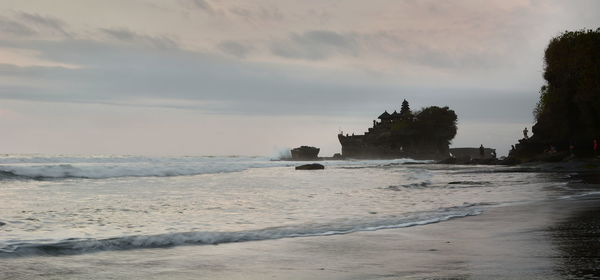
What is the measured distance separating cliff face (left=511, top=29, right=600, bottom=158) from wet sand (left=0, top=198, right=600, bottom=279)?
45.3 meters

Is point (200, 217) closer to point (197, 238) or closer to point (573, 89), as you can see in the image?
point (197, 238)

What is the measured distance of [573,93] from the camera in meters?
52.1

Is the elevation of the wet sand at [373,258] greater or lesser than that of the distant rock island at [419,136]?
lesser

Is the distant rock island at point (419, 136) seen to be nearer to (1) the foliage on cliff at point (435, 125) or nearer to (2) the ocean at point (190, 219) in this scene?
(1) the foliage on cliff at point (435, 125)

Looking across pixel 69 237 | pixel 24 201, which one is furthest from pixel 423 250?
pixel 24 201

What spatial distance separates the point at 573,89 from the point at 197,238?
171ft

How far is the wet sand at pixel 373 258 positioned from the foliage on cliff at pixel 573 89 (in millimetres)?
45603

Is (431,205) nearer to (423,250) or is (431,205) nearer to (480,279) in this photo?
(423,250)

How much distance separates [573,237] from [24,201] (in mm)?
14373

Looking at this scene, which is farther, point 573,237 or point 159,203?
point 159,203

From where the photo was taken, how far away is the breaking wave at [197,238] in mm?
7398

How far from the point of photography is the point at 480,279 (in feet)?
16.6

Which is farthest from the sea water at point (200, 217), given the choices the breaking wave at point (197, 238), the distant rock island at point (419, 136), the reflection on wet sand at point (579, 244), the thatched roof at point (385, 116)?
the thatched roof at point (385, 116)

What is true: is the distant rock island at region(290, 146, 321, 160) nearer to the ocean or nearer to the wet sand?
the ocean
